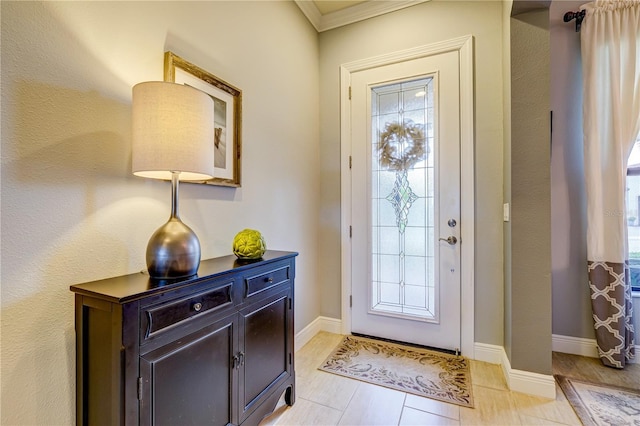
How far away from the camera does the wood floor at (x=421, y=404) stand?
5.04ft

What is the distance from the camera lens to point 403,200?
7.96 ft

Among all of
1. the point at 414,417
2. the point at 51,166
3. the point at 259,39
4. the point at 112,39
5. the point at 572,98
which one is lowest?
the point at 414,417

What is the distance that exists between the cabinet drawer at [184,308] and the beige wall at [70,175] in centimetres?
34

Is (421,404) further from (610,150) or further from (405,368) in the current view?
(610,150)

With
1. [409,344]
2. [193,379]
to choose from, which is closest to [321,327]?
[409,344]

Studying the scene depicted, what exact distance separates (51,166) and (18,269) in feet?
1.11

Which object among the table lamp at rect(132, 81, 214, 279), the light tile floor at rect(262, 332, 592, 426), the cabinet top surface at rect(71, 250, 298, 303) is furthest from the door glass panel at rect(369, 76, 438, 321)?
the table lamp at rect(132, 81, 214, 279)

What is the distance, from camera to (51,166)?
947 millimetres

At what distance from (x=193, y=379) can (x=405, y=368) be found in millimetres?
1525

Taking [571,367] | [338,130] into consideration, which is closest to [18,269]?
[338,130]

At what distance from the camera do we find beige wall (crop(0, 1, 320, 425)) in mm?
868

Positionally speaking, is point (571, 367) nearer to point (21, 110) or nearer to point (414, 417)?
point (414, 417)

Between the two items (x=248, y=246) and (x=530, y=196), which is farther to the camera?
(x=530, y=196)

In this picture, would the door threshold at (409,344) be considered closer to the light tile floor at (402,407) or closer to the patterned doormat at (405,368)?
the patterned doormat at (405,368)
